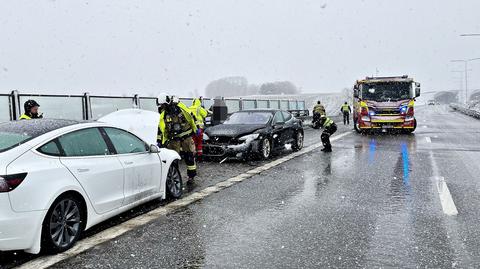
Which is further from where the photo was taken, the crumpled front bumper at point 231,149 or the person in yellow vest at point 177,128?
the crumpled front bumper at point 231,149

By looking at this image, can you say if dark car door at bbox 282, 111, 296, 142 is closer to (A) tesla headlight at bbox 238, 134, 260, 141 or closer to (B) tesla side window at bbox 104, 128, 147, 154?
(A) tesla headlight at bbox 238, 134, 260, 141

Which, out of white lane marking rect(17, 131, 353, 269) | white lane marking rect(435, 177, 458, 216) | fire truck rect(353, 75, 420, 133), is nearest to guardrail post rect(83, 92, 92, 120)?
white lane marking rect(17, 131, 353, 269)

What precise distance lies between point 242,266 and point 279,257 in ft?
1.37

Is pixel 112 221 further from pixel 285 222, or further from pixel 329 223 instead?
pixel 329 223

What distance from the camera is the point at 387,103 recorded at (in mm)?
19562

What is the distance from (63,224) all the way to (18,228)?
1.85ft

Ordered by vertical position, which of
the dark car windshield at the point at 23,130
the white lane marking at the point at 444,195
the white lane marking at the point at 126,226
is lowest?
the white lane marking at the point at 444,195

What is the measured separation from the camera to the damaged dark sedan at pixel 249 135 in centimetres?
1120

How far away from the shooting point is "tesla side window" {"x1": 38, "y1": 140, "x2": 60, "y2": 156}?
4.41 meters

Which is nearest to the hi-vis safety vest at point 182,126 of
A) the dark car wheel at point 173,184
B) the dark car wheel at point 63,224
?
the dark car wheel at point 173,184

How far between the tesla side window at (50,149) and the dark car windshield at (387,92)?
17271 millimetres

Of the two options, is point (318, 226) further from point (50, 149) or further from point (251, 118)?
point (251, 118)

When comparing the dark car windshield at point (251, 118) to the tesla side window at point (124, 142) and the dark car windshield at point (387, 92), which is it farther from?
the dark car windshield at point (387, 92)

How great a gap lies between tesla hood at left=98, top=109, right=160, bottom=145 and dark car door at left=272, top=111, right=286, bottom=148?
3.21 metres
